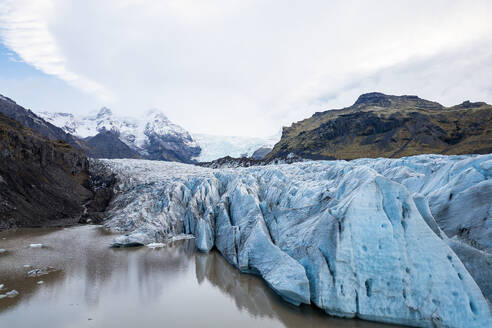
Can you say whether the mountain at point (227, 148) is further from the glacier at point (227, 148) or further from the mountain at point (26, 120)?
the mountain at point (26, 120)

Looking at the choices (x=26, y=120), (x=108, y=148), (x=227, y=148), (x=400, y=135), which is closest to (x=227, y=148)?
(x=227, y=148)

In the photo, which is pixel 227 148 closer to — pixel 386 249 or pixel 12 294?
pixel 12 294

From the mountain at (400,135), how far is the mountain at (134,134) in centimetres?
4990

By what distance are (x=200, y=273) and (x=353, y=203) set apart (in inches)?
336

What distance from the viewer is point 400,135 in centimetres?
6247

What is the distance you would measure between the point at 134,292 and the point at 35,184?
2037 centimetres

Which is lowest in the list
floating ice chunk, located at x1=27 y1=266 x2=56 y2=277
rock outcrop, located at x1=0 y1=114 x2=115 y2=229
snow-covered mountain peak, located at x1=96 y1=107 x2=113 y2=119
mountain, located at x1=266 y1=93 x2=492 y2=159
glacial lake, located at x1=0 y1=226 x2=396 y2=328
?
glacial lake, located at x1=0 y1=226 x2=396 y2=328

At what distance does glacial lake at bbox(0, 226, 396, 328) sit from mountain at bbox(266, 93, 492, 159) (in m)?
55.0

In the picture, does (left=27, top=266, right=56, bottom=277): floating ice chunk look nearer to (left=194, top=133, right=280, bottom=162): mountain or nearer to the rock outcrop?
the rock outcrop

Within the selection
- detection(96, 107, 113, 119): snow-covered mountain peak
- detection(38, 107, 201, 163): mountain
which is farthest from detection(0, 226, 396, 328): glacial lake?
detection(96, 107, 113, 119): snow-covered mountain peak

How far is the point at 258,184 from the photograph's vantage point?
20.8 metres

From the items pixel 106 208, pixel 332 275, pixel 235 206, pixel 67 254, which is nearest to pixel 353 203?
pixel 332 275

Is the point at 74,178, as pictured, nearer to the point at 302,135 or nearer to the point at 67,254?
the point at 67,254

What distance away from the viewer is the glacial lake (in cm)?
829
